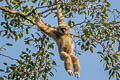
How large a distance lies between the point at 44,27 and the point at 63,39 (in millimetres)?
987

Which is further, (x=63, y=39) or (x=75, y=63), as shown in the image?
(x=63, y=39)

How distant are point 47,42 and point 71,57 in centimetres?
125

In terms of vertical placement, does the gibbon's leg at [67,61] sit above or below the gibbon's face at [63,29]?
below

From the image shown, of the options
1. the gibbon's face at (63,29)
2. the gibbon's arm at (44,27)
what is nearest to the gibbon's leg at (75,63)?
the gibbon's face at (63,29)

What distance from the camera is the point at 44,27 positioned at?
10938mm

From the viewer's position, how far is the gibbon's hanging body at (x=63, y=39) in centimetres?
1090

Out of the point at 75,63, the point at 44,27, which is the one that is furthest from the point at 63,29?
the point at 75,63

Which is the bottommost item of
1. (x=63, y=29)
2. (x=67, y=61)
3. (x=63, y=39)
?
(x=67, y=61)

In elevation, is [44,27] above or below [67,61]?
above

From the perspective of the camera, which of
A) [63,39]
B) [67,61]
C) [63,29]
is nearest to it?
[67,61]

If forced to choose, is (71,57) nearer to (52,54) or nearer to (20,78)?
(52,54)

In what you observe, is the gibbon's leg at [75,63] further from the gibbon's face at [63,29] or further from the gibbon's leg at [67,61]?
the gibbon's face at [63,29]

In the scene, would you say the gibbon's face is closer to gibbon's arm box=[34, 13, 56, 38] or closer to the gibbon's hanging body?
the gibbon's hanging body

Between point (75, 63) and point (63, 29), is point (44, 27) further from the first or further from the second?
point (75, 63)
